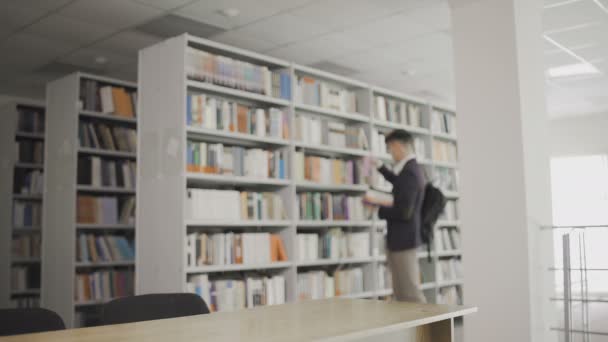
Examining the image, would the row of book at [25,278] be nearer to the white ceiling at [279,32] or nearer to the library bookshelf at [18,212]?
the library bookshelf at [18,212]

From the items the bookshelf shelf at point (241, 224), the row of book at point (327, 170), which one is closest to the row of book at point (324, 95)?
the row of book at point (327, 170)

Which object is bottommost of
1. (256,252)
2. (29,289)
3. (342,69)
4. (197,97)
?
(29,289)

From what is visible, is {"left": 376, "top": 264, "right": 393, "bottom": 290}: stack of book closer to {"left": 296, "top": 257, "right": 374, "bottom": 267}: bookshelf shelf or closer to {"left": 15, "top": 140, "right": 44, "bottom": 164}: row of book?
{"left": 296, "top": 257, "right": 374, "bottom": 267}: bookshelf shelf

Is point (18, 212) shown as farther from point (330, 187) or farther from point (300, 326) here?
point (300, 326)

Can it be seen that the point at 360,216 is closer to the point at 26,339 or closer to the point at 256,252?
the point at 256,252

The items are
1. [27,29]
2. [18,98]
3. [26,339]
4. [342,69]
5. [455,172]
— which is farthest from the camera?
[18,98]

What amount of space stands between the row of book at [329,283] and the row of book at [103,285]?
1871mm

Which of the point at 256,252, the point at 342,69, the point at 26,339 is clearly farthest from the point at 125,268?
the point at 26,339

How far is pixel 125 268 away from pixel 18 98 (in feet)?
10.9

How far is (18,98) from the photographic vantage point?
826cm

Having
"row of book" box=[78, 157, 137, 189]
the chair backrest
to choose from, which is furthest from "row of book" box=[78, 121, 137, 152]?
the chair backrest

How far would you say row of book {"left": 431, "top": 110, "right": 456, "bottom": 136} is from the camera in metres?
7.31

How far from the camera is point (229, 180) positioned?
16.1ft

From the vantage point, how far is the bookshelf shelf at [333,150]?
18.4 ft
